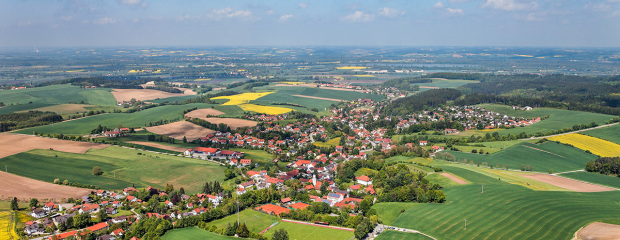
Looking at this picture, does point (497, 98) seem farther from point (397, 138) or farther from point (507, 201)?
point (507, 201)

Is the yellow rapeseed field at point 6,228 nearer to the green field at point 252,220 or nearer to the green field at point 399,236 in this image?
the green field at point 252,220

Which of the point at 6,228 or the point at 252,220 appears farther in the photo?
the point at 252,220

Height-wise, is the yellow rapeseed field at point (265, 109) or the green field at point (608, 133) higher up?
the green field at point (608, 133)

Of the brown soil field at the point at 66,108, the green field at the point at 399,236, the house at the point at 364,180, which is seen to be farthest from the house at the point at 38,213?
the brown soil field at the point at 66,108

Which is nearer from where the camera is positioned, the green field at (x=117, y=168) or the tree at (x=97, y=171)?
the green field at (x=117, y=168)

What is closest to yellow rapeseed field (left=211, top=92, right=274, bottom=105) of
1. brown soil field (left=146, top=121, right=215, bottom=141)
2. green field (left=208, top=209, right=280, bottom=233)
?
brown soil field (left=146, top=121, right=215, bottom=141)

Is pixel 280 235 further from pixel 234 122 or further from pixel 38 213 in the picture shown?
pixel 234 122

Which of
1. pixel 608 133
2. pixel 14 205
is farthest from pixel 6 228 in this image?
pixel 608 133
